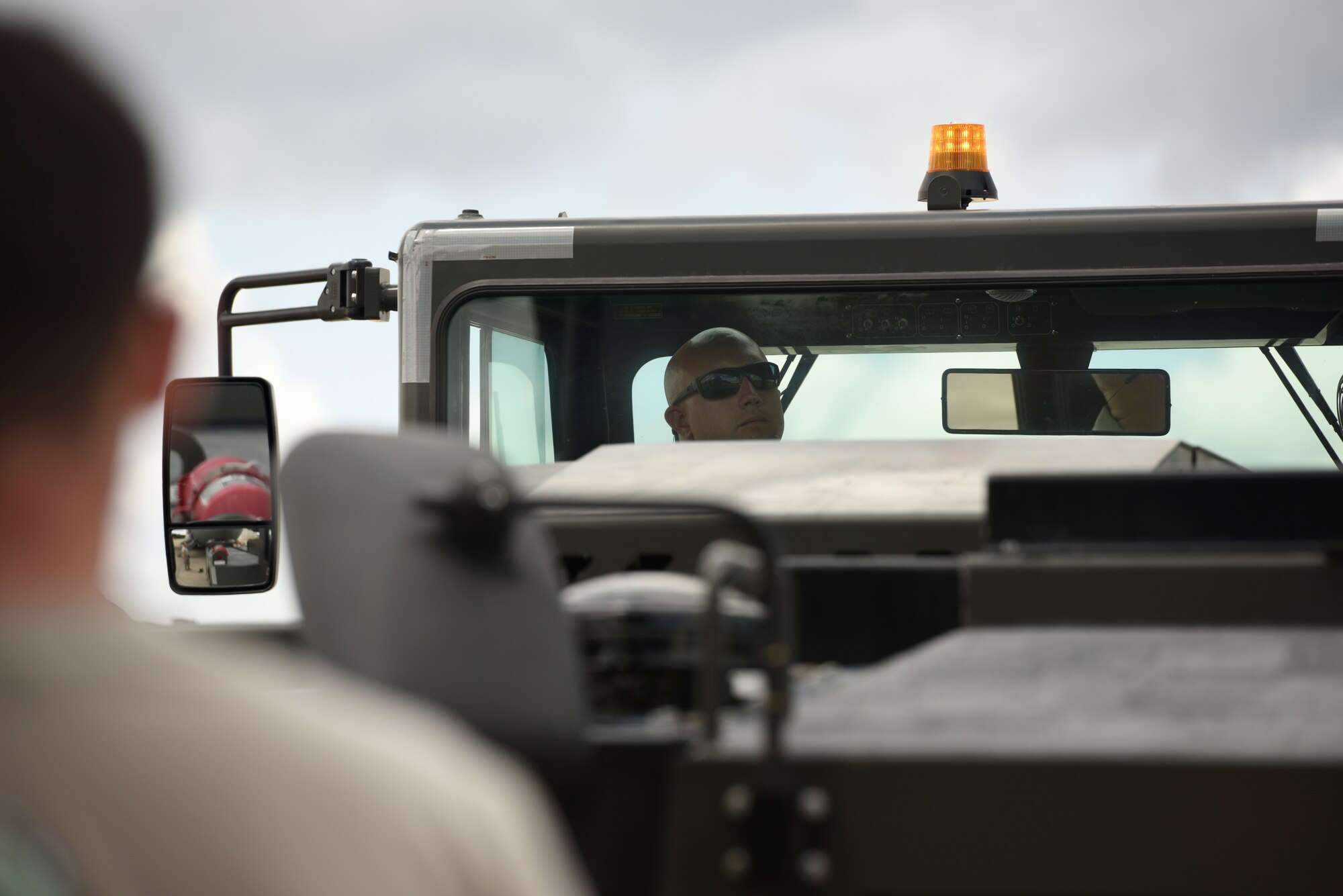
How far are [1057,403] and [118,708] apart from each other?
141 inches

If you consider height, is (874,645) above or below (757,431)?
below

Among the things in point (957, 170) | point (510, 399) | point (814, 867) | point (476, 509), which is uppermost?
point (957, 170)

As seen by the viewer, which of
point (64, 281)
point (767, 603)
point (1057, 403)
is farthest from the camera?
point (1057, 403)

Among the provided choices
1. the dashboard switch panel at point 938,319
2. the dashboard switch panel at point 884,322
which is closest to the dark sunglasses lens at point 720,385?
the dashboard switch panel at point 884,322

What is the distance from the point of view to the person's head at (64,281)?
0.89 m

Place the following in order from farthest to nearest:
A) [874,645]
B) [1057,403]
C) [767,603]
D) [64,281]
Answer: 1. [1057,403]
2. [874,645]
3. [767,603]
4. [64,281]

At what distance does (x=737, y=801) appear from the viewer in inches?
59.5

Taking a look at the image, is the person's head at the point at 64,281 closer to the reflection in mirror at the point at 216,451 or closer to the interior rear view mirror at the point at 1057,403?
the reflection in mirror at the point at 216,451

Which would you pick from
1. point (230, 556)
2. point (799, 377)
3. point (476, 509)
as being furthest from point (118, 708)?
point (799, 377)

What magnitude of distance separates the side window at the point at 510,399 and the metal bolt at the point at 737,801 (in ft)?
8.99

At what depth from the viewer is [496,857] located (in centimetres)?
86

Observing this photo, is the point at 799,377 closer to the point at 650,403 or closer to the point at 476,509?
the point at 650,403

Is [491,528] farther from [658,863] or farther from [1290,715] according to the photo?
[1290,715]

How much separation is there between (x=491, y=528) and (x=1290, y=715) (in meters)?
0.81
